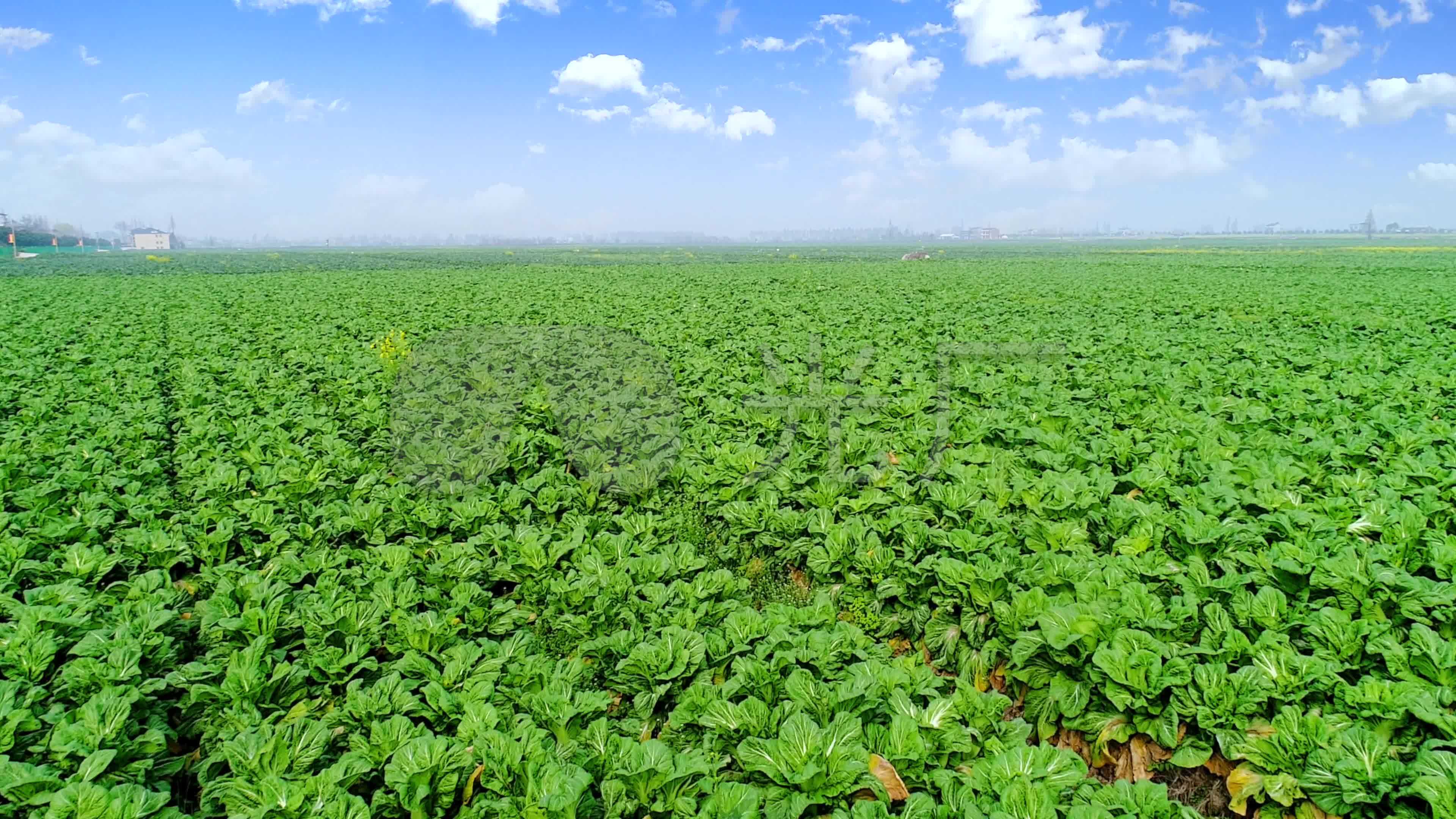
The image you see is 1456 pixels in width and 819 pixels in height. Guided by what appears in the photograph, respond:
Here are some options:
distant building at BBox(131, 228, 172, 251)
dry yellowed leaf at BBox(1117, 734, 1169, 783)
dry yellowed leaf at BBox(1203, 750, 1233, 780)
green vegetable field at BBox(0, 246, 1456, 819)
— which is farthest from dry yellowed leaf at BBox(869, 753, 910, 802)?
distant building at BBox(131, 228, 172, 251)

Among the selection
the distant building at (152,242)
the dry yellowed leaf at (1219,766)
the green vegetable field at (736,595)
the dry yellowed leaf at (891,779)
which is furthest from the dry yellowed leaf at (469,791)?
the distant building at (152,242)

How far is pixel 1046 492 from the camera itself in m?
5.46

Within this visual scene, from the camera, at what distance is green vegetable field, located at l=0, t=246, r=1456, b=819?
9.16 feet

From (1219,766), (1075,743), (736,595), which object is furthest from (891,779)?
(736,595)

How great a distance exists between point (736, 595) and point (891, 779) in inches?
82.0

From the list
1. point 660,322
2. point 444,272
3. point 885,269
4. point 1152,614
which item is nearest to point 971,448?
point 1152,614

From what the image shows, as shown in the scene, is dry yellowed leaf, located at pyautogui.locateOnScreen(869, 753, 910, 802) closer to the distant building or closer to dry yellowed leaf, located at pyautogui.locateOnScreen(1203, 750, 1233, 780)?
dry yellowed leaf, located at pyautogui.locateOnScreen(1203, 750, 1233, 780)

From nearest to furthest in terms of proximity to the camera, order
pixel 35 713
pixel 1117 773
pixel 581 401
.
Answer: pixel 35 713, pixel 1117 773, pixel 581 401

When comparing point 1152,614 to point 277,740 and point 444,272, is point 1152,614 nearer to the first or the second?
point 277,740

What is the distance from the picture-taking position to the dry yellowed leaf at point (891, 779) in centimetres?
286

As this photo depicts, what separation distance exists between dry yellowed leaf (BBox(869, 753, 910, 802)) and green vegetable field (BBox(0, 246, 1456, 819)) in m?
0.01

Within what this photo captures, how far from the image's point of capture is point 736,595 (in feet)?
15.9

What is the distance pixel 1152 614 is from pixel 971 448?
10.3 ft

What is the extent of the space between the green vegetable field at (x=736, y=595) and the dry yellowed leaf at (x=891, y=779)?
0.01 meters
